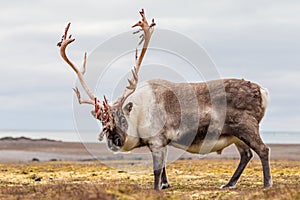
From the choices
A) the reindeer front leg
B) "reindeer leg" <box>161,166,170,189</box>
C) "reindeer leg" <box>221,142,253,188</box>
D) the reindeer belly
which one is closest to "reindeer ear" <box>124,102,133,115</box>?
the reindeer front leg

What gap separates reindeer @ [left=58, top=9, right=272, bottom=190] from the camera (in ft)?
58.3

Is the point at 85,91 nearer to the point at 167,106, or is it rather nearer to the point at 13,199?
the point at 167,106

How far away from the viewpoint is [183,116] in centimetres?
1827

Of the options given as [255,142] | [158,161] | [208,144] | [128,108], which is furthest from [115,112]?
[255,142]

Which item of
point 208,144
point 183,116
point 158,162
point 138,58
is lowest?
point 158,162

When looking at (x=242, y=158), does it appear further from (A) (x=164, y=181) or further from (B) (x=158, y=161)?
(B) (x=158, y=161)

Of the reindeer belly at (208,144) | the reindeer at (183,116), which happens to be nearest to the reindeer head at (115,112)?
the reindeer at (183,116)

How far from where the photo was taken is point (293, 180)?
2103 cm

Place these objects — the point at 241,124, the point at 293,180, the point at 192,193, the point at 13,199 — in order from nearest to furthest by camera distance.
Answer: the point at 13,199 → the point at 192,193 → the point at 241,124 → the point at 293,180

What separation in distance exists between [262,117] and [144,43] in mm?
4366

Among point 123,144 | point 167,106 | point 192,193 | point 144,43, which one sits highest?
point 144,43

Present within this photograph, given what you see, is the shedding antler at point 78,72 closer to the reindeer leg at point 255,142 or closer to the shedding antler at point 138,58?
the shedding antler at point 138,58

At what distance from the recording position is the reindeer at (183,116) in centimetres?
1777

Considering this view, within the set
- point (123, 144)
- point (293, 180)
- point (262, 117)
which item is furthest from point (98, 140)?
point (293, 180)
